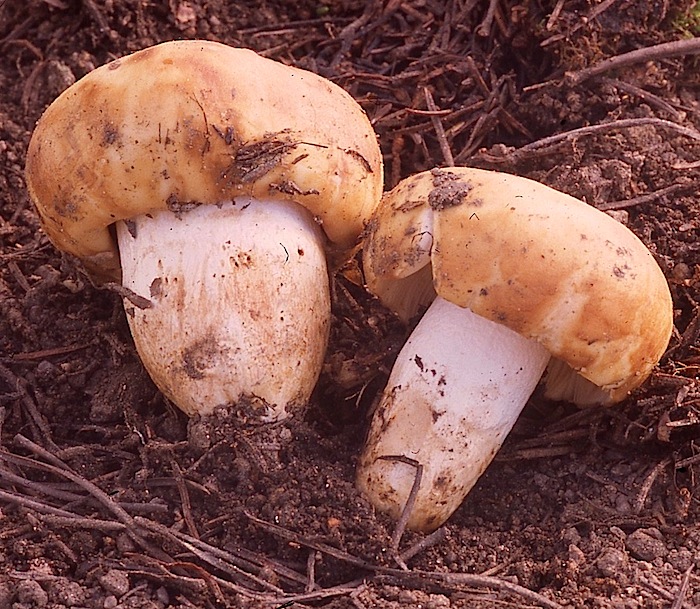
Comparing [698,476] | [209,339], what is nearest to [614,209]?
[698,476]

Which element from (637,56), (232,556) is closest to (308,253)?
(232,556)

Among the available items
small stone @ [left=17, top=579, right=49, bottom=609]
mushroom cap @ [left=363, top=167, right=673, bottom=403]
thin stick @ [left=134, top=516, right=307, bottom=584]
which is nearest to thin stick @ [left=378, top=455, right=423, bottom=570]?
thin stick @ [left=134, top=516, right=307, bottom=584]

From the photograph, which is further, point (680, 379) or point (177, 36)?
point (177, 36)

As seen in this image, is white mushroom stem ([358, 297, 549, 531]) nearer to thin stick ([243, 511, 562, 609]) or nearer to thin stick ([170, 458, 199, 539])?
thin stick ([243, 511, 562, 609])

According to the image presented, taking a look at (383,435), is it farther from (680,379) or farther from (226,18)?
(226,18)

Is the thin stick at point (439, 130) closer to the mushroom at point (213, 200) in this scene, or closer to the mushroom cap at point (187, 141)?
the mushroom at point (213, 200)

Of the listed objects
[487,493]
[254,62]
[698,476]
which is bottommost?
[487,493]

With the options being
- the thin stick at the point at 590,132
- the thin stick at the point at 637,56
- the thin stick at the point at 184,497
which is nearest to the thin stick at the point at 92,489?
the thin stick at the point at 184,497
